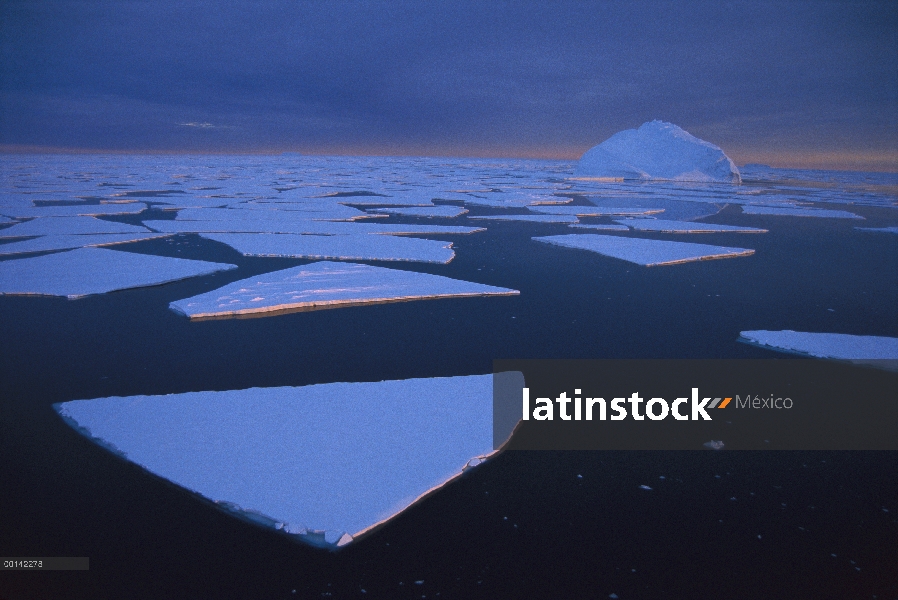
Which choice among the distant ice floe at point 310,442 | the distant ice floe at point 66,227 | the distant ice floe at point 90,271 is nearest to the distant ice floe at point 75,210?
the distant ice floe at point 66,227

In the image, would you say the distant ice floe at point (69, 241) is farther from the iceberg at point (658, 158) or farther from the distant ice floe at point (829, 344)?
the iceberg at point (658, 158)

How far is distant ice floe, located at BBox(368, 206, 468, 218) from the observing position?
7017mm

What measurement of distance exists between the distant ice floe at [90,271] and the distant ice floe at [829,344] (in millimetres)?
3237

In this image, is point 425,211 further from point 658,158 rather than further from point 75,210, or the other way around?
point 658,158

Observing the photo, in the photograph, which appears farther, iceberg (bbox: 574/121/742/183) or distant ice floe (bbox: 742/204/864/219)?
iceberg (bbox: 574/121/742/183)

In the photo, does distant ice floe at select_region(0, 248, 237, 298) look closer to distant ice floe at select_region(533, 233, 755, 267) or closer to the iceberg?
distant ice floe at select_region(533, 233, 755, 267)

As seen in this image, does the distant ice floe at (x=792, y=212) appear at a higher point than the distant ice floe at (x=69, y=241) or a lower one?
higher

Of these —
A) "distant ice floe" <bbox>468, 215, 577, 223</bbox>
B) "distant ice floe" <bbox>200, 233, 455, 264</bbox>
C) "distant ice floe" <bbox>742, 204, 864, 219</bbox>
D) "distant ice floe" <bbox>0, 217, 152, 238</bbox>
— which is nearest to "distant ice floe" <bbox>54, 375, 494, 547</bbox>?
"distant ice floe" <bbox>200, 233, 455, 264</bbox>

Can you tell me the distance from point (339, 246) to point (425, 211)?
324 cm

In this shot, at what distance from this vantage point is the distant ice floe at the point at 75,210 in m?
6.32

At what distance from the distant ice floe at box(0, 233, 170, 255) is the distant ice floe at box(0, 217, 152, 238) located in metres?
0.25

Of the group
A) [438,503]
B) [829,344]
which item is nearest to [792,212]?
[829,344]

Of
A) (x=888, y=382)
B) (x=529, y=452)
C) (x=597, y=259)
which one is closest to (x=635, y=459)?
(x=529, y=452)

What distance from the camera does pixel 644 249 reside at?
4.59 m
